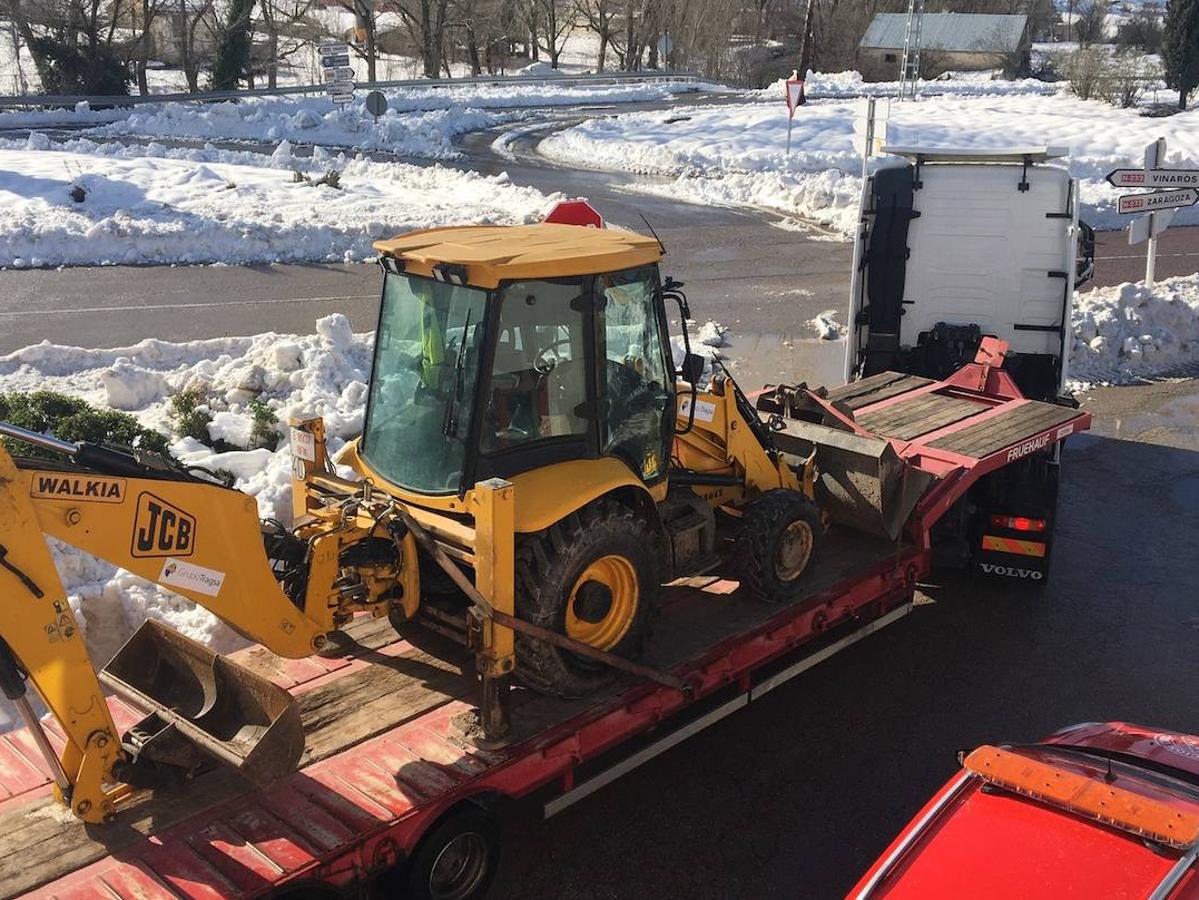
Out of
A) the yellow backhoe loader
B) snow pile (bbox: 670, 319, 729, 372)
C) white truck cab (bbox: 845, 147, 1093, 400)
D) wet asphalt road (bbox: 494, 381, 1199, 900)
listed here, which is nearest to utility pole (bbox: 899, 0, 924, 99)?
snow pile (bbox: 670, 319, 729, 372)

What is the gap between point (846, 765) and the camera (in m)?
6.60

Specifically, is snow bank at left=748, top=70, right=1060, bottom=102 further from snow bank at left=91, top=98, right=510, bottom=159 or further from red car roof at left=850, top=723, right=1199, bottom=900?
red car roof at left=850, top=723, right=1199, bottom=900

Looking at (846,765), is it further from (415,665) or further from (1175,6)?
(1175,6)

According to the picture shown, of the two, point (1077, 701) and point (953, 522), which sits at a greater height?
point (953, 522)

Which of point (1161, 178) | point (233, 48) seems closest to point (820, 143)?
point (1161, 178)

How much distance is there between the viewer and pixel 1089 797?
13.5ft

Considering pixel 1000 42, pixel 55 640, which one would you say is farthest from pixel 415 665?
pixel 1000 42

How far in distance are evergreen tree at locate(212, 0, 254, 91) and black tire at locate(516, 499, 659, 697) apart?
127 ft

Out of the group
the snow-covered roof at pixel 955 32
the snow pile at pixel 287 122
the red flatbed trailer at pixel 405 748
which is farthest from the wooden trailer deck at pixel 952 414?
the snow-covered roof at pixel 955 32

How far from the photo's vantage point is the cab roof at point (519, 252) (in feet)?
17.3

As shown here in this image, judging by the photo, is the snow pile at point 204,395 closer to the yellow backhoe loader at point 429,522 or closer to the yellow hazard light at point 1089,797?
the yellow backhoe loader at point 429,522

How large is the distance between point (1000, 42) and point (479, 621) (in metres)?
63.1

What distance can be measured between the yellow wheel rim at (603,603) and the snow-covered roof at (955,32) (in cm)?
5931

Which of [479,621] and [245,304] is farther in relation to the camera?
[245,304]
